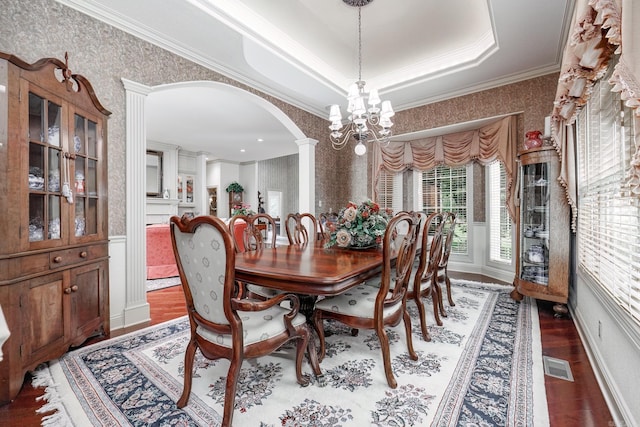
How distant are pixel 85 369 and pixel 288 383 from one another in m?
1.35

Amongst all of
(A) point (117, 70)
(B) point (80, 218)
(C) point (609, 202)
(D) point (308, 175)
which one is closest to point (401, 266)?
(C) point (609, 202)

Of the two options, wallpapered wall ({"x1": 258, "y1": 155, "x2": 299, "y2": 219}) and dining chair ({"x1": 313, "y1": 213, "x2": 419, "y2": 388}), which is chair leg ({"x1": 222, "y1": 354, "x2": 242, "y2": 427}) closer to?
dining chair ({"x1": 313, "y1": 213, "x2": 419, "y2": 388})

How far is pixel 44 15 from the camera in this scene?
219 cm

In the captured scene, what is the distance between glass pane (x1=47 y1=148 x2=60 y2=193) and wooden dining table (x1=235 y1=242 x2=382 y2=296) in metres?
1.31

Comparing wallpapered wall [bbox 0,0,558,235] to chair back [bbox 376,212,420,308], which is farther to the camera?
wallpapered wall [bbox 0,0,558,235]

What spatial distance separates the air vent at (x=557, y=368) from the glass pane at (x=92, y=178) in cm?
344

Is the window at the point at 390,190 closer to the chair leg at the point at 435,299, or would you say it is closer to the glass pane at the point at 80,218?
the chair leg at the point at 435,299

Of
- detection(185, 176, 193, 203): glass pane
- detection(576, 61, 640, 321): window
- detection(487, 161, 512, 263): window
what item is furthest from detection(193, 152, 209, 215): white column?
detection(576, 61, 640, 321): window

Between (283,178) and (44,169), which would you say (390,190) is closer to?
(44,169)

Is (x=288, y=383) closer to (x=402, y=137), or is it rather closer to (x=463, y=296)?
(x=463, y=296)

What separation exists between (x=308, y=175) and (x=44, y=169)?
3411 millimetres

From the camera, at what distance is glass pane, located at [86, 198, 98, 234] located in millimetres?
2249

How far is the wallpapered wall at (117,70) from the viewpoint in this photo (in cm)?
212

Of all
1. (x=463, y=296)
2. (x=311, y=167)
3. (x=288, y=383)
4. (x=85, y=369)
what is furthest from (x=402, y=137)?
(x=85, y=369)
